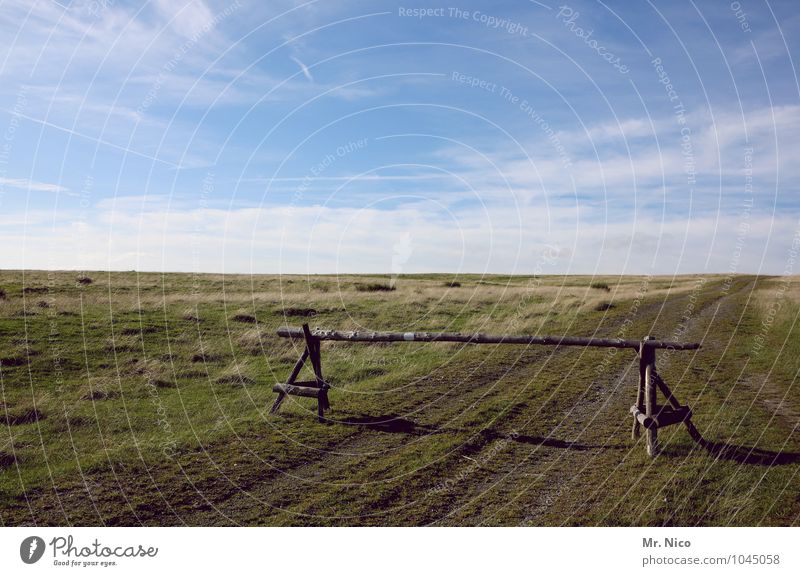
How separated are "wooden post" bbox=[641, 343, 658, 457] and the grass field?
0.79 feet

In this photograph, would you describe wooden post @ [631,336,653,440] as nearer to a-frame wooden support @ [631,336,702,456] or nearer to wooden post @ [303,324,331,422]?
a-frame wooden support @ [631,336,702,456]

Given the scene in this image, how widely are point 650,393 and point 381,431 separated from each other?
5712 mm

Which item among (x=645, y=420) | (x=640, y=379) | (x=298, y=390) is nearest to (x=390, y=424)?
(x=298, y=390)

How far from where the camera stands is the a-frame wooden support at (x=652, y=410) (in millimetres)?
10328

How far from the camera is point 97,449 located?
11.1 m

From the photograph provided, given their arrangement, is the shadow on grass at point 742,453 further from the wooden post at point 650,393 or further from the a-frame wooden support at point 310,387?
the a-frame wooden support at point 310,387

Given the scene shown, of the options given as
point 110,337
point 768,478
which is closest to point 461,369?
point 768,478

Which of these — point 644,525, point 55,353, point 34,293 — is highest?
point 34,293

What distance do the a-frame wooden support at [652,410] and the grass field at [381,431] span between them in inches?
15.4

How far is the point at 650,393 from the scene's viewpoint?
424 inches

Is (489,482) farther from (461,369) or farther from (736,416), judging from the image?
(461,369)

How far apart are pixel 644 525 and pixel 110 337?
20.3 metres

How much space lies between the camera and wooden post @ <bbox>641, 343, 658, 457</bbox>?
1026cm
